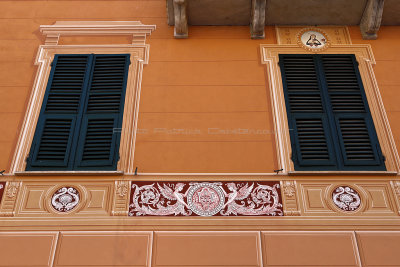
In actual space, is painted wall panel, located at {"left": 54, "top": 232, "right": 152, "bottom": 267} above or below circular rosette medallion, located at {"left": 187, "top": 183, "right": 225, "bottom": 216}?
below

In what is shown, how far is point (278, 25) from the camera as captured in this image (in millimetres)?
9039

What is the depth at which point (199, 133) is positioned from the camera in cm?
760

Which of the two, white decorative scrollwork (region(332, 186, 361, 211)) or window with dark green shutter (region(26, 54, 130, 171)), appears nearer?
white decorative scrollwork (region(332, 186, 361, 211))

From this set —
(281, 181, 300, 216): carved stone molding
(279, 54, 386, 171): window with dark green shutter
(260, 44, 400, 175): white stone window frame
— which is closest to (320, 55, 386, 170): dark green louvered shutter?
(279, 54, 386, 171): window with dark green shutter

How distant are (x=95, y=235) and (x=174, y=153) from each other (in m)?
1.90

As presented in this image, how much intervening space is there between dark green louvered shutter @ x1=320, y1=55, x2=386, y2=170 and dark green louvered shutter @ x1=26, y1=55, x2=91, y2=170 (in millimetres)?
4753

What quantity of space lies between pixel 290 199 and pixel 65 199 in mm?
3648

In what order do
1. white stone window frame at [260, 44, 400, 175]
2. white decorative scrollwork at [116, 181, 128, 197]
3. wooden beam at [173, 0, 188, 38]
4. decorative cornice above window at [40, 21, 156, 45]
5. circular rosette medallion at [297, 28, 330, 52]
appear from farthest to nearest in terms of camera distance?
decorative cornice above window at [40, 21, 156, 45] → circular rosette medallion at [297, 28, 330, 52] → wooden beam at [173, 0, 188, 38] → white stone window frame at [260, 44, 400, 175] → white decorative scrollwork at [116, 181, 128, 197]

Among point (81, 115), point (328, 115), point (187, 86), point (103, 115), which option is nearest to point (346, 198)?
point (328, 115)

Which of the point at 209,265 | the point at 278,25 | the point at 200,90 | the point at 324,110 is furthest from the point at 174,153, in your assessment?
the point at 278,25

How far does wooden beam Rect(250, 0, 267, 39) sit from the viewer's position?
855 cm

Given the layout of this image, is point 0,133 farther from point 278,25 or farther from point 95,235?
point 278,25

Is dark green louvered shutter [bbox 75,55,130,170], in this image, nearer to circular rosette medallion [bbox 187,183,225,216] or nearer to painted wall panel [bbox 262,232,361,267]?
circular rosette medallion [bbox 187,183,225,216]

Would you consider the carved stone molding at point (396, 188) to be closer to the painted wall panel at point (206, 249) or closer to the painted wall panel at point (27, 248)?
the painted wall panel at point (206, 249)
